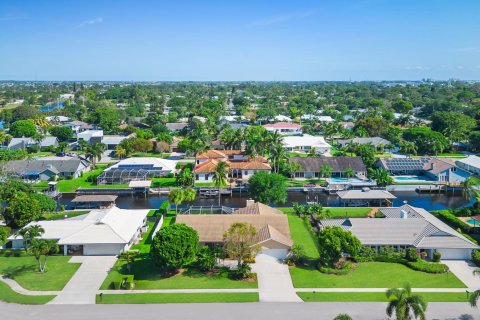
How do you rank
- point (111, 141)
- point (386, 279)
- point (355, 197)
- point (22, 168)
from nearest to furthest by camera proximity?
1. point (386, 279)
2. point (355, 197)
3. point (22, 168)
4. point (111, 141)

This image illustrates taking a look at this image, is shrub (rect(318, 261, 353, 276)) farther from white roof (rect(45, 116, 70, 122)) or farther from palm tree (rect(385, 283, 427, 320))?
white roof (rect(45, 116, 70, 122))

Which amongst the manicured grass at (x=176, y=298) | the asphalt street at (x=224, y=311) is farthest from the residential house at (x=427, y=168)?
the manicured grass at (x=176, y=298)

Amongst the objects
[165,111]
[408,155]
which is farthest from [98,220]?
[165,111]

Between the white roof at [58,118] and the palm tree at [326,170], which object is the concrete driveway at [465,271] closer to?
the palm tree at [326,170]

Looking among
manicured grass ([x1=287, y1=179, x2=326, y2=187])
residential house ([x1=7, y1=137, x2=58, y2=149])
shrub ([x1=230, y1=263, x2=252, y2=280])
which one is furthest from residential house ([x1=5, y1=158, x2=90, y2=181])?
shrub ([x1=230, y1=263, x2=252, y2=280])

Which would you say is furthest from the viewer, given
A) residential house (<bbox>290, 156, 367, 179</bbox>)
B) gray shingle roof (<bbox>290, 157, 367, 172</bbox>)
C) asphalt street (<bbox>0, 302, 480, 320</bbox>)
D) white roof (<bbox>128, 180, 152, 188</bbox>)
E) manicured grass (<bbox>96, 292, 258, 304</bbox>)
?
gray shingle roof (<bbox>290, 157, 367, 172</bbox>)

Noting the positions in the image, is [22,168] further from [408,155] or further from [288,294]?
[408,155]

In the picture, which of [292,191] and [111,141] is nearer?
[292,191]
